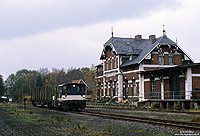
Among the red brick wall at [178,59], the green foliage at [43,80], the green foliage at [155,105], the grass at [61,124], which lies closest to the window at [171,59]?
the red brick wall at [178,59]

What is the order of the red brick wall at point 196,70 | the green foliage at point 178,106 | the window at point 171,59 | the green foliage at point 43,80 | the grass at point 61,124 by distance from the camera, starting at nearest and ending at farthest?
1. the grass at point 61,124
2. the green foliage at point 178,106
3. the red brick wall at point 196,70
4. the window at point 171,59
5. the green foliage at point 43,80

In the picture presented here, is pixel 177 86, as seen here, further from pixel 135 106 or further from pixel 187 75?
pixel 135 106

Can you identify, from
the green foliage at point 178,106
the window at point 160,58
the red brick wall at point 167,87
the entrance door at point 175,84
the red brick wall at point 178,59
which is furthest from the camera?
the red brick wall at point 178,59

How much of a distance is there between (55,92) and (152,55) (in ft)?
53.0

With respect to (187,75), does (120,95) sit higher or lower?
lower

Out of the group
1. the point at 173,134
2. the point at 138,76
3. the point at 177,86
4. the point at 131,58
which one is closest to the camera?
the point at 173,134

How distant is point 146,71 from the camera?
117 feet

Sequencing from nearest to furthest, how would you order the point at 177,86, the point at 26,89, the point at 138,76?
1. the point at 177,86
2. the point at 138,76
3. the point at 26,89

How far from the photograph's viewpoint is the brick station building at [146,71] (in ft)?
105

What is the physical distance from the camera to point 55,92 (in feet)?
97.7

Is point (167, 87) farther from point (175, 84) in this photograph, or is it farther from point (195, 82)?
point (195, 82)

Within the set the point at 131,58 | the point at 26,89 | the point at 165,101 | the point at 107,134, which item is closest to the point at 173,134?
the point at 107,134

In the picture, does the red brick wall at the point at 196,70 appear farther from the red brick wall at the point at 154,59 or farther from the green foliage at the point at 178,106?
the red brick wall at the point at 154,59

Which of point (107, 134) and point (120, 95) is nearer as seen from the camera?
point (107, 134)
